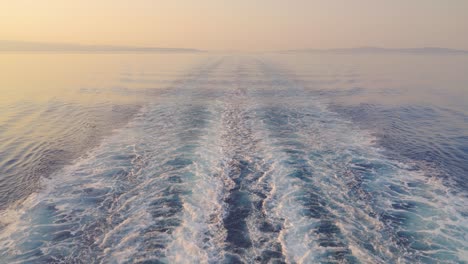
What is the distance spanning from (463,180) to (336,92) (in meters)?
20.7

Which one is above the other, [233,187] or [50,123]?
[50,123]

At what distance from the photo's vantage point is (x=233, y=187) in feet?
33.8

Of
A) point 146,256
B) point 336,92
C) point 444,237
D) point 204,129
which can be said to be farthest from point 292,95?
point 146,256

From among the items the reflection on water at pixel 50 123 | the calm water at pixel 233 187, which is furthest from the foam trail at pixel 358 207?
the reflection on water at pixel 50 123

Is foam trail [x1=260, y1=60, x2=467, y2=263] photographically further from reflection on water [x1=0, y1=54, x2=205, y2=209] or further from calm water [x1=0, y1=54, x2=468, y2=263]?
reflection on water [x1=0, y1=54, x2=205, y2=209]

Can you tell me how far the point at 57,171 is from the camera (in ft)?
39.1

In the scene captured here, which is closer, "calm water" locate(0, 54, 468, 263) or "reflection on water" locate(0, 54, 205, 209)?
"calm water" locate(0, 54, 468, 263)

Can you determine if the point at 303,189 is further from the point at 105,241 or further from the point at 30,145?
the point at 30,145

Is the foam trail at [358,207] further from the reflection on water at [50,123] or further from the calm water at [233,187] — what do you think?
the reflection on water at [50,123]

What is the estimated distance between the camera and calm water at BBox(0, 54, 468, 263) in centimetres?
745

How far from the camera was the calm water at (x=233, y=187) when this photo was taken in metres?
7.45

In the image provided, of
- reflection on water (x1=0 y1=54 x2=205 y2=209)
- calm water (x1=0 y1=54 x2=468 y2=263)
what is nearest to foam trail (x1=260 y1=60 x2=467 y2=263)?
calm water (x1=0 y1=54 x2=468 y2=263)

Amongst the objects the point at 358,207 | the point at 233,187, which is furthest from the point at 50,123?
the point at 358,207

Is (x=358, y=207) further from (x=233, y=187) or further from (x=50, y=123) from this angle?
(x=50, y=123)
